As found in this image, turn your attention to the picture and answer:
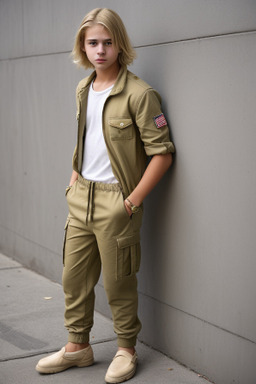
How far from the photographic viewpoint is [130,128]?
390cm

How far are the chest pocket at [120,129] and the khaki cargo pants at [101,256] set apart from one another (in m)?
0.29

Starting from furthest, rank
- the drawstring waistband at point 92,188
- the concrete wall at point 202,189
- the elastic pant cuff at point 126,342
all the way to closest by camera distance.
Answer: the elastic pant cuff at point 126,342
the drawstring waistband at point 92,188
the concrete wall at point 202,189

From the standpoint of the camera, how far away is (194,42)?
12.5ft

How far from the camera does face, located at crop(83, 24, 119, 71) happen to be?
3848 millimetres

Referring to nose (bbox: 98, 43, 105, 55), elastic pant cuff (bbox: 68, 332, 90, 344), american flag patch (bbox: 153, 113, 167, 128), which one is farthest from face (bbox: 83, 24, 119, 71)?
elastic pant cuff (bbox: 68, 332, 90, 344)

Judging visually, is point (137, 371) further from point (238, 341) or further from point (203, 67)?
point (203, 67)

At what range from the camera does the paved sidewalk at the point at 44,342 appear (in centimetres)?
399

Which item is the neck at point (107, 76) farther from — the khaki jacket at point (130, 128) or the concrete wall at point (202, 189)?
the concrete wall at point (202, 189)

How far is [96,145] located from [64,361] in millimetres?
1354

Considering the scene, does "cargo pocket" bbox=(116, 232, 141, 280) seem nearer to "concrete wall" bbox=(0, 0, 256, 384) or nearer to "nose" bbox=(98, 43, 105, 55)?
"concrete wall" bbox=(0, 0, 256, 384)

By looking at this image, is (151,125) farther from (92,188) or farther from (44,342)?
(44,342)

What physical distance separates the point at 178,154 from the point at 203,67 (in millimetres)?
558

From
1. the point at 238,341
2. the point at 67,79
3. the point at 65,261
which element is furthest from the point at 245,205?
the point at 67,79

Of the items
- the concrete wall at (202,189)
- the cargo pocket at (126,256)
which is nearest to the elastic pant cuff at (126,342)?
the concrete wall at (202,189)
